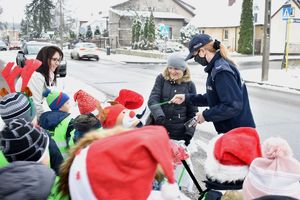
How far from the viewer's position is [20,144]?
2.17 meters

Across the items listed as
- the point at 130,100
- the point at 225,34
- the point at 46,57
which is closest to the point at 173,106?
the point at 130,100

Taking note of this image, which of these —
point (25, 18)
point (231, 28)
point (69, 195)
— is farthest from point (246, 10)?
point (25, 18)

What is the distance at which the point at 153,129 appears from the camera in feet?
5.22

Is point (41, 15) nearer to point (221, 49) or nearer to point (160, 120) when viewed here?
point (160, 120)

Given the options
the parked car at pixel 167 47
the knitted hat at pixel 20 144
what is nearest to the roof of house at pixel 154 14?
the parked car at pixel 167 47

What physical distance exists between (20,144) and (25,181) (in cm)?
47

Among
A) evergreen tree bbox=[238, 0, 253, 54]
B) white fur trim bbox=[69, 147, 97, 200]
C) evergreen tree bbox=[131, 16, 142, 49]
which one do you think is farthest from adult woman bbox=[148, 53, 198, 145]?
evergreen tree bbox=[131, 16, 142, 49]

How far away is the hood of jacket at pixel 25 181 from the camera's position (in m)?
1.72

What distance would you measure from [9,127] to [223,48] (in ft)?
6.36

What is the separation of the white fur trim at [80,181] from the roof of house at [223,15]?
43.9 m

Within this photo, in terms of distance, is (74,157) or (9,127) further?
(9,127)

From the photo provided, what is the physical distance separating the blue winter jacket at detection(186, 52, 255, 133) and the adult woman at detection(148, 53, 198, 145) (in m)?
0.90

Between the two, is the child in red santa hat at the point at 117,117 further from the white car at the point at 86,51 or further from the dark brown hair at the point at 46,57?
the white car at the point at 86,51

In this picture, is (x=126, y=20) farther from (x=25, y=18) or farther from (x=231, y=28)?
(x=25, y=18)
